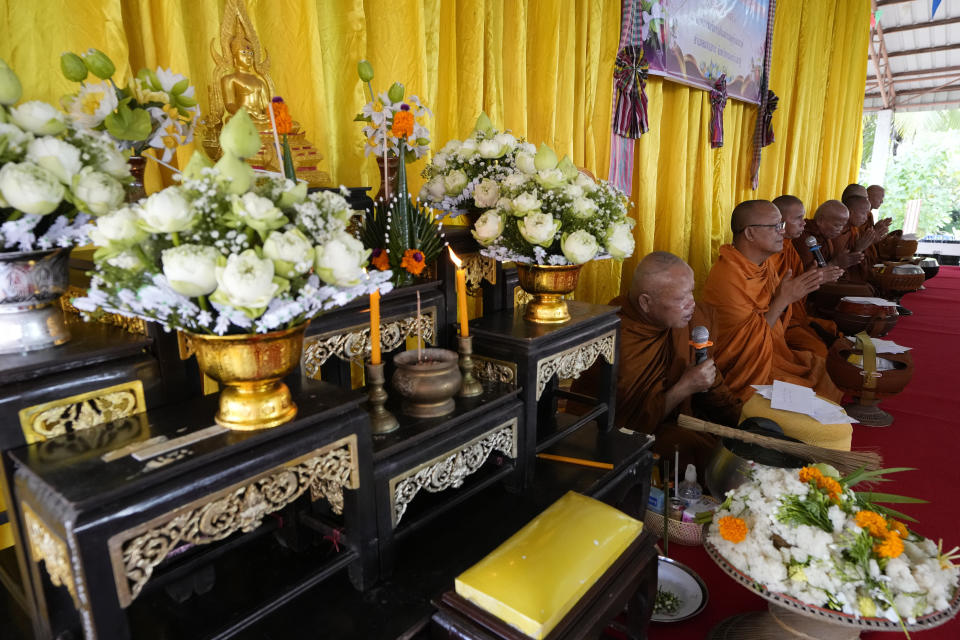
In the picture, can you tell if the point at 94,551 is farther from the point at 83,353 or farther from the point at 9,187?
the point at 9,187

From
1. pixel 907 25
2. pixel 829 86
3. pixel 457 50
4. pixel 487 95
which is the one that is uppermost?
pixel 907 25

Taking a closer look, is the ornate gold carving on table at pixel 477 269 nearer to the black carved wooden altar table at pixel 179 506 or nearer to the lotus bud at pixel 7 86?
the black carved wooden altar table at pixel 179 506

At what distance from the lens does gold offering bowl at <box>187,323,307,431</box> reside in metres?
0.97

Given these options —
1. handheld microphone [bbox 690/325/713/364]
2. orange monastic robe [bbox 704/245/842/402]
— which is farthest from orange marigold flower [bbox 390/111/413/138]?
orange monastic robe [bbox 704/245/842/402]

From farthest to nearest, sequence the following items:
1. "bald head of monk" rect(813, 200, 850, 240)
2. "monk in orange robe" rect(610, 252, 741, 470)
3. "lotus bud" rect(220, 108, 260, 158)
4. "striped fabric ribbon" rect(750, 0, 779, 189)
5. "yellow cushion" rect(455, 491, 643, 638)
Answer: "bald head of monk" rect(813, 200, 850, 240) → "striped fabric ribbon" rect(750, 0, 779, 189) → "monk in orange robe" rect(610, 252, 741, 470) → "yellow cushion" rect(455, 491, 643, 638) → "lotus bud" rect(220, 108, 260, 158)

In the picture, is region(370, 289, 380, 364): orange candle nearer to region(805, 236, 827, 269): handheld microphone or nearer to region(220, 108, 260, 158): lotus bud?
region(220, 108, 260, 158): lotus bud

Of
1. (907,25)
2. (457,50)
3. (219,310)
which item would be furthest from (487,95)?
(907,25)

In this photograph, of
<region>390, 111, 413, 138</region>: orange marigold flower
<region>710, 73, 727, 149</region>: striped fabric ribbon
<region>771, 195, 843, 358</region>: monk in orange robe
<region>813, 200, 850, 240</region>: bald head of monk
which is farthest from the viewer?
<region>813, 200, 850, 240</region>: bald head of monk

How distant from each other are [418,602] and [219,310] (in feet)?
2.48

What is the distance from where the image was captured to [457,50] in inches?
98.5

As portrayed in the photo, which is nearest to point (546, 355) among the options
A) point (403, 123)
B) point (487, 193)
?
point (487, 193)

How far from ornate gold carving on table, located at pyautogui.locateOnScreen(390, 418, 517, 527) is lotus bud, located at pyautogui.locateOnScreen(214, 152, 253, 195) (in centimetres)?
70

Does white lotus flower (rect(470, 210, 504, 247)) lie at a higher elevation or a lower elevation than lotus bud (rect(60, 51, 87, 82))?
lower

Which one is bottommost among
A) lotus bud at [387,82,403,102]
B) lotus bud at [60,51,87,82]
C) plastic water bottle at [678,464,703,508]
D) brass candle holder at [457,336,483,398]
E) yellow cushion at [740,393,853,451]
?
plastic water bottle at [678,464,703,508]
